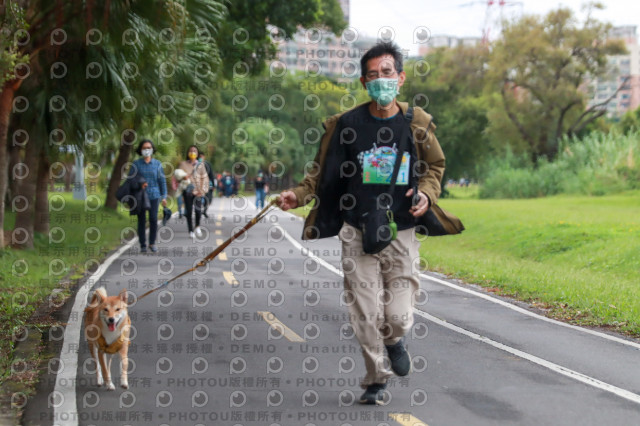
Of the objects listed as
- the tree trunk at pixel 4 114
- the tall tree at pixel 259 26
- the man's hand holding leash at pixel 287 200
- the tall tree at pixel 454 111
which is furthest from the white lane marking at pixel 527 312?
the tall tree at pixel 454 111

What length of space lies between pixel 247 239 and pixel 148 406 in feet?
56.8

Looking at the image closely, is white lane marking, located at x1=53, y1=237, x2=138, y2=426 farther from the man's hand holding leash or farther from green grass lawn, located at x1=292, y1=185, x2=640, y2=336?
green grass lawn, located at x1=292, y1=185, x2=640, y2=336

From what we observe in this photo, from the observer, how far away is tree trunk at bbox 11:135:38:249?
19234 mm

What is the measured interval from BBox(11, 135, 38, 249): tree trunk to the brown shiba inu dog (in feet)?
41.8

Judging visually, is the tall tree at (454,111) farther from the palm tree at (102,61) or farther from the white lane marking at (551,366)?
the white lane marking at (551,366)

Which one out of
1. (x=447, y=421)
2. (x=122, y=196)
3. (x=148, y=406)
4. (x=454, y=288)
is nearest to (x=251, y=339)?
(x=148, y=406)

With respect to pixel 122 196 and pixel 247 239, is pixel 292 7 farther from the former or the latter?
pixel 122 196

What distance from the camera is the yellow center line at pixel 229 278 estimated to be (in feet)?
46.5

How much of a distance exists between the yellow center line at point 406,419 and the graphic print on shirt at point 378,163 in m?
1.58

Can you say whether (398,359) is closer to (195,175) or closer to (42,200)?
(195,175)

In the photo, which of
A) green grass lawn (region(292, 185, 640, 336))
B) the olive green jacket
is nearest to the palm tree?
the olive green jacket

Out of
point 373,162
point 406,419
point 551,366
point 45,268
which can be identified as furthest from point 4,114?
point 406,419

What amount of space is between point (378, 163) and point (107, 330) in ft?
7.91

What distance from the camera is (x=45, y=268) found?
16031mm
